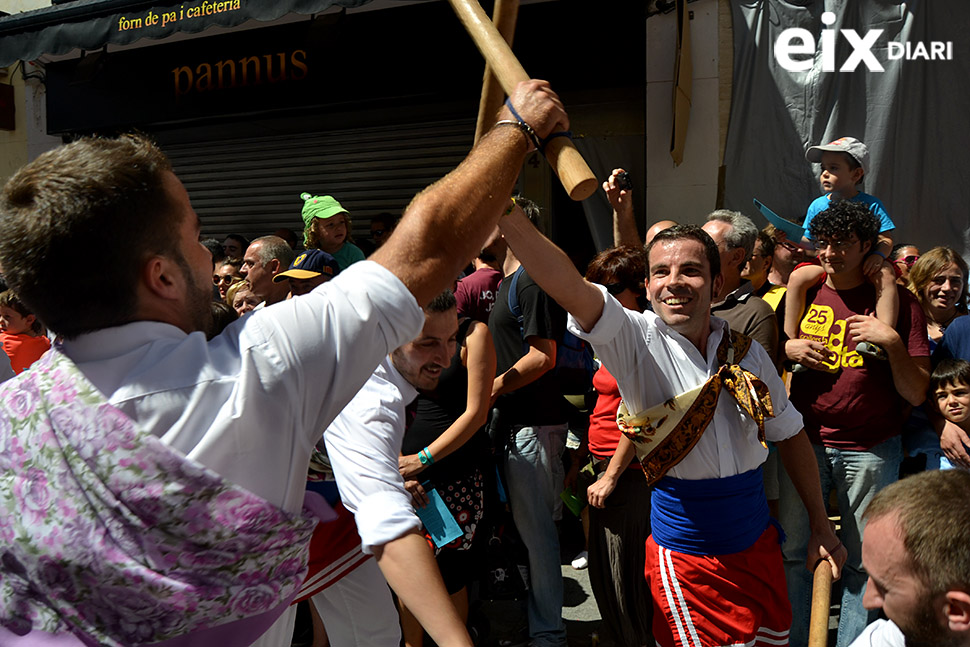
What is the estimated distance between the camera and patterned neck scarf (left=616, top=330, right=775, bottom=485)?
8.23 feet

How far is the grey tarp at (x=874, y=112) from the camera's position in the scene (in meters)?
6.16

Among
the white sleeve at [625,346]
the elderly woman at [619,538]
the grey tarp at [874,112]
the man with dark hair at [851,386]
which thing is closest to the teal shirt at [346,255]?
the elderly woman at [619,538]

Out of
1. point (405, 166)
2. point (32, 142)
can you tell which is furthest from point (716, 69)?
point (32, 142)

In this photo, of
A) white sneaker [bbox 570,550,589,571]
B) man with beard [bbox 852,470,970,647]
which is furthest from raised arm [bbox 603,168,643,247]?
man with beard [bbox 852,470,970,647]

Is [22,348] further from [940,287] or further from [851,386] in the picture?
[940,287]

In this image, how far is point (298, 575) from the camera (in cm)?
131

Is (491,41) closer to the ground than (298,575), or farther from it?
farther from it

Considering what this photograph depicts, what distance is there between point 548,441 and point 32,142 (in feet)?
29.4

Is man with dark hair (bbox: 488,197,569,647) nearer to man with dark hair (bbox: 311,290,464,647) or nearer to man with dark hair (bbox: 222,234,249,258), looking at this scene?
man with dark hair (bbox: 311,290,464,647)

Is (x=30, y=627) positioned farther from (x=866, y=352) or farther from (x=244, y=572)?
(x=866, y=352)

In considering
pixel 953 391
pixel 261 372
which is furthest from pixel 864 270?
pixel 261 372

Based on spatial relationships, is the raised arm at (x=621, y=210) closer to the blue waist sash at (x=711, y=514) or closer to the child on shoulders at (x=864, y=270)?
the child on shoulders at (x=864, y=270)

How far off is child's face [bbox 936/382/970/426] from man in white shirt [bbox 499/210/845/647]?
4.17 feet

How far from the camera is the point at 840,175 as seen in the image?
15.7 feet
